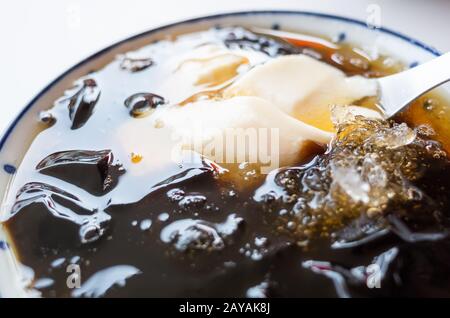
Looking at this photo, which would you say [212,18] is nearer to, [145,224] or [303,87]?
[303,87]

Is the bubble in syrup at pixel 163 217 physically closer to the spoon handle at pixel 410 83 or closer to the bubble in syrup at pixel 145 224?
the bubble in syrup at pixel 145 224

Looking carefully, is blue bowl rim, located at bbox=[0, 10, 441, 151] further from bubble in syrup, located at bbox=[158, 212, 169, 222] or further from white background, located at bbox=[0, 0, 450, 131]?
bubble in syrup, located at bbox=[158, 212, 169, 222]

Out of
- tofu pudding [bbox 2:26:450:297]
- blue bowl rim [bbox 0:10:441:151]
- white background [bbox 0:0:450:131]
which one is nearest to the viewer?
tofu pudding [bbox 2:26:450:297]

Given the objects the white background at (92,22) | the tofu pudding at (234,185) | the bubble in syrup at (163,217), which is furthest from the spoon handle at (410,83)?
the bubble in syrup at (163,217)

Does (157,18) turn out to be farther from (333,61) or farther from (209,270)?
(209,270)

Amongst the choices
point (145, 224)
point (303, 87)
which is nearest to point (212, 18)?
point (303, 87)

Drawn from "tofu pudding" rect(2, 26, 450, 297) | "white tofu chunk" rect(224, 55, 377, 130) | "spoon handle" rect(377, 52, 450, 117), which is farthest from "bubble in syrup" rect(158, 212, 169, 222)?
"spoon handle" rect(377, 52, 450, 117)
